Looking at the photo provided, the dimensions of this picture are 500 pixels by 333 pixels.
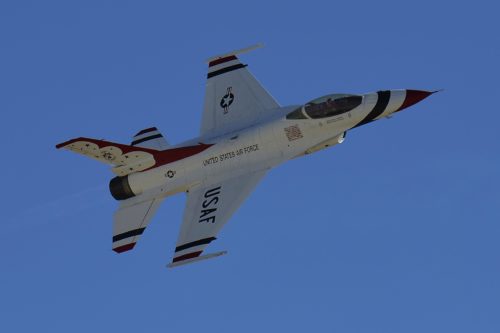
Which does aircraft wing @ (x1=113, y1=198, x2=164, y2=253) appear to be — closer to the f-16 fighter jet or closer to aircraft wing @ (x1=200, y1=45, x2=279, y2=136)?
the f-16 fighter jet

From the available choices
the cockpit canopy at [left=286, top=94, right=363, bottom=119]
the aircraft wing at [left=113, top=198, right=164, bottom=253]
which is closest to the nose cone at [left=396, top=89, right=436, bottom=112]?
the cockpit canopy at [left=286, top=94, right=363, bottom=119]

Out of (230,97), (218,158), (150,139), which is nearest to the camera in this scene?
(218,158)

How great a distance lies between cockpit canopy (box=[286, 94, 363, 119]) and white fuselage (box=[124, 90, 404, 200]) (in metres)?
0.14

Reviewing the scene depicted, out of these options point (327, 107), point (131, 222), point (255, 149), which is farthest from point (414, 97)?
point (131, 222)

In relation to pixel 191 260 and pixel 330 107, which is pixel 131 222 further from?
pixel 330 107

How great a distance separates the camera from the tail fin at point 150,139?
152ft

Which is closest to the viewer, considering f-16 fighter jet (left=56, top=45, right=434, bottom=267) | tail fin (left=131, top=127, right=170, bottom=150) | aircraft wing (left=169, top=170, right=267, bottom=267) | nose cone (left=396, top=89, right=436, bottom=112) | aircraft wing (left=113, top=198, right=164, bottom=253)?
aircraft wing (left=169, top=170, right=267, bottom=267)

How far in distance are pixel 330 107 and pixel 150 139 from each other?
6921 millimetres

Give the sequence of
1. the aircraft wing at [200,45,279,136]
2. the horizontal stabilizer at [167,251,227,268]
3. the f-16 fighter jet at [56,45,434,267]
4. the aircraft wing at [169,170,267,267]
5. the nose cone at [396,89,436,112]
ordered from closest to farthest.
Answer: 1. the horizontal stabilizer at [167,251,227,268]
2. the aircraft wing at [169,170,267,267]
3. the f-16 fighter jet at [56,45,434,267]
4. the nose cone at [396,89,436,112]
5. the aircraft wing at [200,45,279,136]

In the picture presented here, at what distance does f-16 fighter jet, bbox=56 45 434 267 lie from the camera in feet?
145

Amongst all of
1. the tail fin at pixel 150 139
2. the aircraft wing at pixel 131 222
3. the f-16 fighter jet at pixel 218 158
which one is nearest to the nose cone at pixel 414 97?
the f-16 fighter jet at pixel 218 158

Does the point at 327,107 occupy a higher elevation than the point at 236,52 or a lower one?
lower

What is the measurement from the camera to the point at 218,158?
44562 mm

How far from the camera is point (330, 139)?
1752 inches
